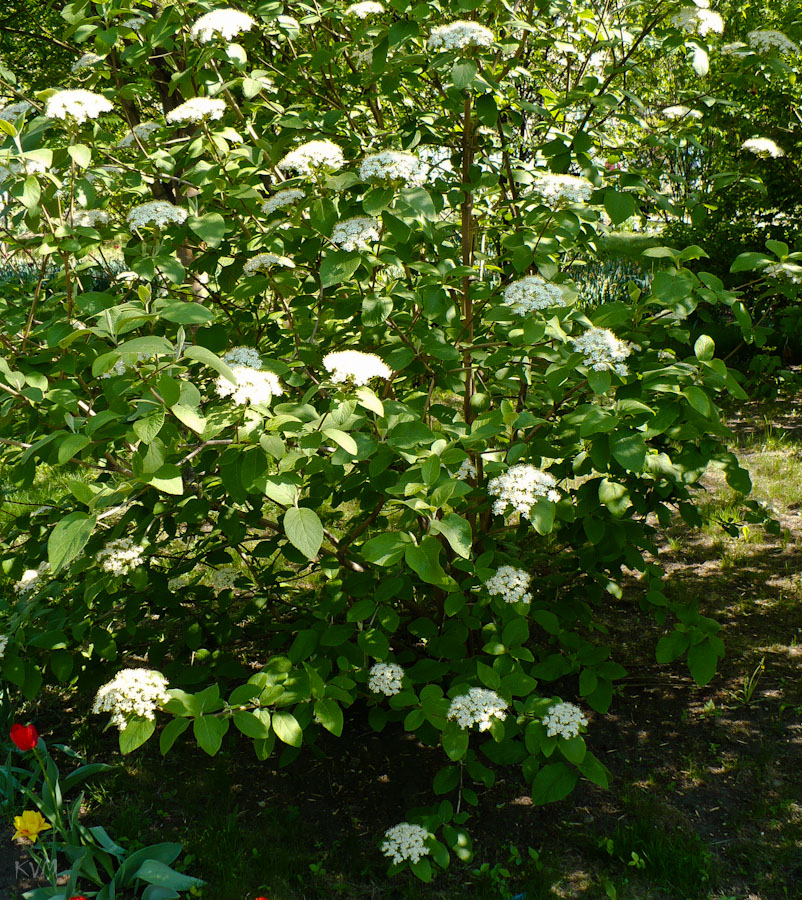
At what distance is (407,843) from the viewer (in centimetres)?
182

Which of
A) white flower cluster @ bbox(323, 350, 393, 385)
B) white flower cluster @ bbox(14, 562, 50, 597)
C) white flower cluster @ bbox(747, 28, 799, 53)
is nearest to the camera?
white flower cluster @ bbox(323, 350, 393, 385)

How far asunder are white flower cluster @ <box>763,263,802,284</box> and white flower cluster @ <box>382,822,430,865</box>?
1.53 m

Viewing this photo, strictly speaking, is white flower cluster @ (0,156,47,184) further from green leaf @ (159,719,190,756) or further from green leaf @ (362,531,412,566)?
green leaf @ (159,719,190,756)

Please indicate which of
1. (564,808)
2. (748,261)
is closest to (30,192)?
(748,261)

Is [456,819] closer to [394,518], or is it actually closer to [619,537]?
[619,537]

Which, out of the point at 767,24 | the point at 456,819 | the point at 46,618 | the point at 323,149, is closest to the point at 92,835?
the point at 46,618

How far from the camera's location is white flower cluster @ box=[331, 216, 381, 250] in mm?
1774

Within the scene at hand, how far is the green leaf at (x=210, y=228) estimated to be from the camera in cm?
184

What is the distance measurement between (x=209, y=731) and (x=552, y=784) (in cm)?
78

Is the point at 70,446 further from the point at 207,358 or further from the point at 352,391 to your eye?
the point at 352,391

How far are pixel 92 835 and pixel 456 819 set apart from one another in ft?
3.26

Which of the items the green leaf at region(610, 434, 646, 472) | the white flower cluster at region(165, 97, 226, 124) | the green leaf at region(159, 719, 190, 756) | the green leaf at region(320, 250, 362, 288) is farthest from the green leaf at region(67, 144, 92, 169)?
the green leaf at region(610, 434, 646, 472)

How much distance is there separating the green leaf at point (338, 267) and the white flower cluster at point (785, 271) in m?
0.97

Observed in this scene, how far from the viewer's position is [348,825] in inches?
89.4
